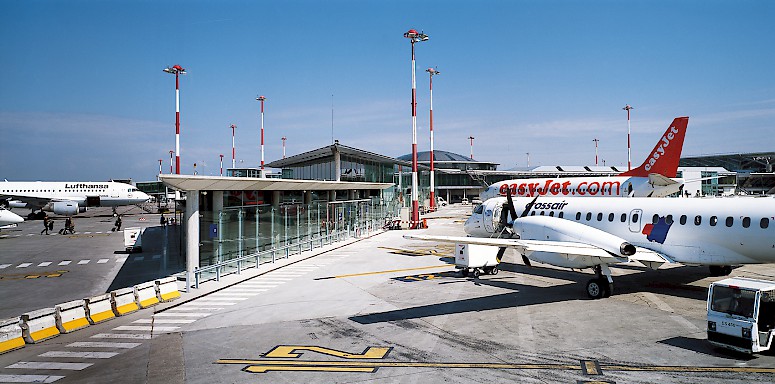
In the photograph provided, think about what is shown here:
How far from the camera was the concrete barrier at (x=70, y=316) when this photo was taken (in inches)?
588

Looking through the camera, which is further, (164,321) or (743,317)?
(164,321)

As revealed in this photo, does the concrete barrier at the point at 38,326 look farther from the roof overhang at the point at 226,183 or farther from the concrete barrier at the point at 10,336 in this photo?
the roof overhang at the point at 226,183

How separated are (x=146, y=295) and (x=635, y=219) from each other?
19.3 meters

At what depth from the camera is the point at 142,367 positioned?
469 inches

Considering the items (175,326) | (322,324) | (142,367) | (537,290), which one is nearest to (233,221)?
(175,326)

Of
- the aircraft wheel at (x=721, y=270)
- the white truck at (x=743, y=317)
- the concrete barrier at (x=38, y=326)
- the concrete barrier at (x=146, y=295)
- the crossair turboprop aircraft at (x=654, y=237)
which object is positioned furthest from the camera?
the aircraft wheel at (x=721, y=270)

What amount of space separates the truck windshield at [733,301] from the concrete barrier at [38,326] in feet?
59.8

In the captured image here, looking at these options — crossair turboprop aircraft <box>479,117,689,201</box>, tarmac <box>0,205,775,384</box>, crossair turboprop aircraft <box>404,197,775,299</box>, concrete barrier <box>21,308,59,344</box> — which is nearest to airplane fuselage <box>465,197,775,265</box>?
crossair turboprop aircraft <box>404,197,775,299</box>

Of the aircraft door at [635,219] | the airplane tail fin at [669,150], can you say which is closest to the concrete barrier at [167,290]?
the aircraft door at [635,219]

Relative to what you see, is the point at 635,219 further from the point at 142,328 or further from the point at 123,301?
the point at 123,301

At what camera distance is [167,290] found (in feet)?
63.1

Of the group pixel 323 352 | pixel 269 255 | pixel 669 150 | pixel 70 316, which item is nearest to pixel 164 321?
pixel 70 316

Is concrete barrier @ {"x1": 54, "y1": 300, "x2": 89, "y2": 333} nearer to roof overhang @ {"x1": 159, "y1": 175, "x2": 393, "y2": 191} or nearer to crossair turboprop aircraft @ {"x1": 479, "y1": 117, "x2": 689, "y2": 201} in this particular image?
roof overhang @ {"x1": 159, "y1": 175, "x2": 393, "y2": 191}

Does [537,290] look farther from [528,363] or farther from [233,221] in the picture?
[233,221]
